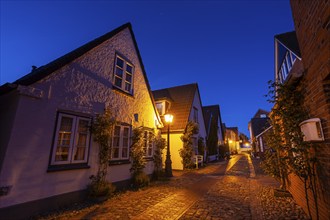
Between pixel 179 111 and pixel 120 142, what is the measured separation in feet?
30.2

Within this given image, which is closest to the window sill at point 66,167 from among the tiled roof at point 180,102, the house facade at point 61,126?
the house facade at point 61,126

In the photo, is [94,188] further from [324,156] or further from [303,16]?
[303,16]

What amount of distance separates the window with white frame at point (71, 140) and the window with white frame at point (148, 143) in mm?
3997

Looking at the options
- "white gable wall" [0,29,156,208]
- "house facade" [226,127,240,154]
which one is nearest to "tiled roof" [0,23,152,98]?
"white gable wall" [0,29,156,208]

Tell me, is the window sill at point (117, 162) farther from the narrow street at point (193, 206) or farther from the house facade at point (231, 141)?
the house facade at point (231, 141)

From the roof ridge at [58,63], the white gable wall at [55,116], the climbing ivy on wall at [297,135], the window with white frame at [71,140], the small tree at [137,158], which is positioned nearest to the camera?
the climbing ivy on wall at [297,135]

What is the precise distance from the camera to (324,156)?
324 cm

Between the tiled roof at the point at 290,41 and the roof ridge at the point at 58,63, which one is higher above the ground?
the tiled roof at the point at 290,41

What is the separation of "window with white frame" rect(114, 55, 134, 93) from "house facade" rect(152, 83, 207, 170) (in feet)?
19.3

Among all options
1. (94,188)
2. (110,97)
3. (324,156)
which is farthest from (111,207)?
(324,156)

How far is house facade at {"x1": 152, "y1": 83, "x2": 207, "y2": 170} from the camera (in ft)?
49.4

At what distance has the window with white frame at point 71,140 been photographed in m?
5.64

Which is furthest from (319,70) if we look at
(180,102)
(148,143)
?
(180,102)

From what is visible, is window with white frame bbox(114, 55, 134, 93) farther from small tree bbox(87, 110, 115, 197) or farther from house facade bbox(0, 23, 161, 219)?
small tree bbox(87, 110, 115, 197)
